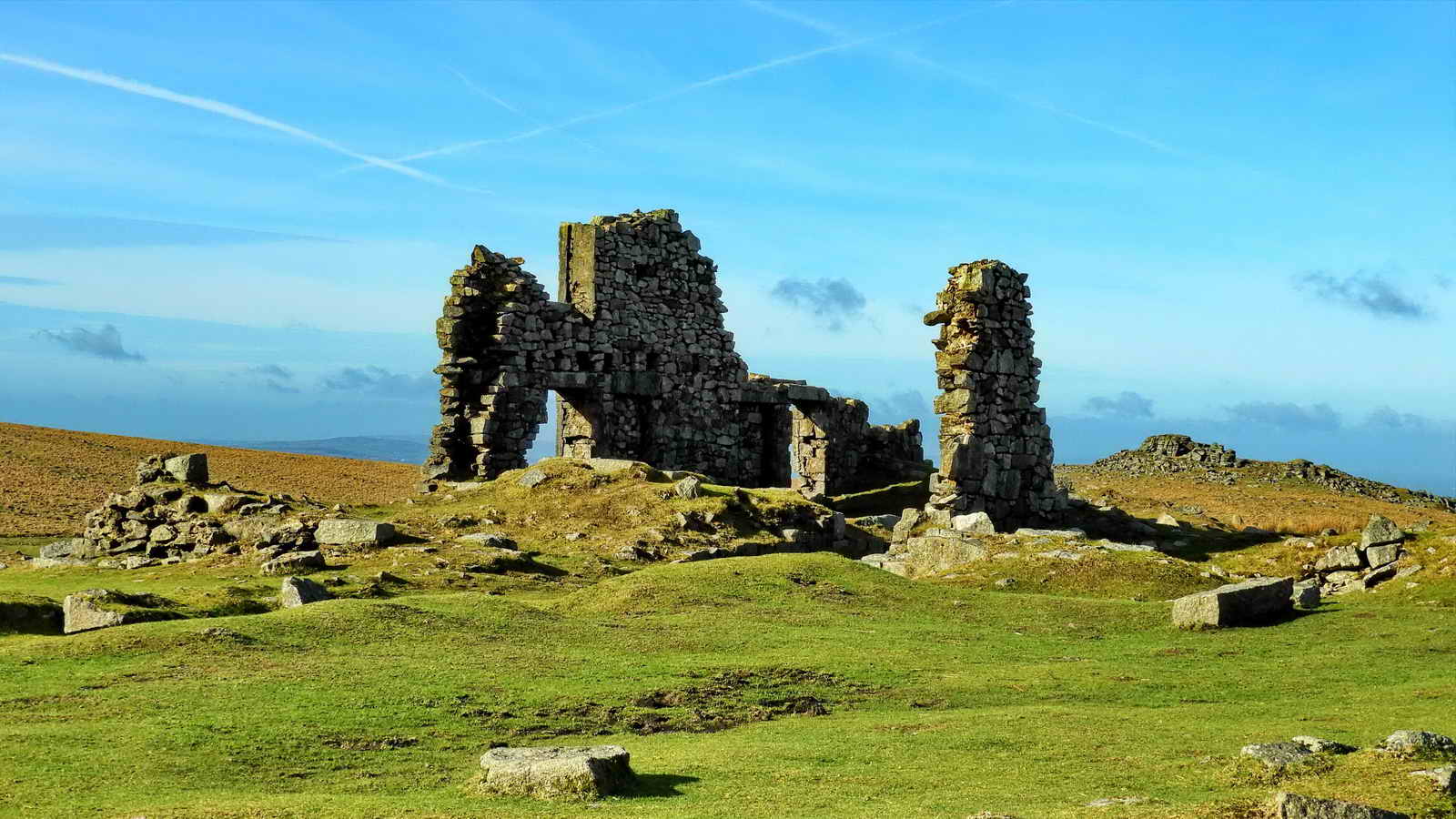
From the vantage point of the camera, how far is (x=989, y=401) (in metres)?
32.3

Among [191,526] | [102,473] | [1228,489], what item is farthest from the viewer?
[1228,489]

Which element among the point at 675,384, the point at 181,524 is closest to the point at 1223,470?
the point at 675,384

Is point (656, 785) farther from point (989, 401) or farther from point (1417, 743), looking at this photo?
point (989, 401)

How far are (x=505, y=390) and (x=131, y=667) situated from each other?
21.8 meters

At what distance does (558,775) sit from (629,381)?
29.0m

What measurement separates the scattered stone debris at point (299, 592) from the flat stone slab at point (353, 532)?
5206 mm

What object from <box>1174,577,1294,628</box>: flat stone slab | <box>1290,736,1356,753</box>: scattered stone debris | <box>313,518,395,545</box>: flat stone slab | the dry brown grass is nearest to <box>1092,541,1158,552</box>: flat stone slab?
<box>1174,577,1294,628</box>: flat stone slab

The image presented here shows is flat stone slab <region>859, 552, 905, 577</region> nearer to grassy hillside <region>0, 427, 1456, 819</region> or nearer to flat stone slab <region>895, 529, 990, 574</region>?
flat stone slab <region>895, 529, 990, 574</region>

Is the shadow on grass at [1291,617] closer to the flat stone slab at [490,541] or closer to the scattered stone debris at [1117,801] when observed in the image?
the scattered stone debris at [1117,801]

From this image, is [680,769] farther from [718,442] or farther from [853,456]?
[853,456]

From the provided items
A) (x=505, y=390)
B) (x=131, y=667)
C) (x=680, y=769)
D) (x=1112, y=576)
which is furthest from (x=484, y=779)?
(x=505, y=390)

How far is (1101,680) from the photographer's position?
47.9ft

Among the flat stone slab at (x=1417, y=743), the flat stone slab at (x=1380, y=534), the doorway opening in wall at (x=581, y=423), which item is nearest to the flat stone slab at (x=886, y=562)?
the flat stone slab at (x=1380, y=534)

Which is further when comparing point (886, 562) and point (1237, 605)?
point (886, 562)
